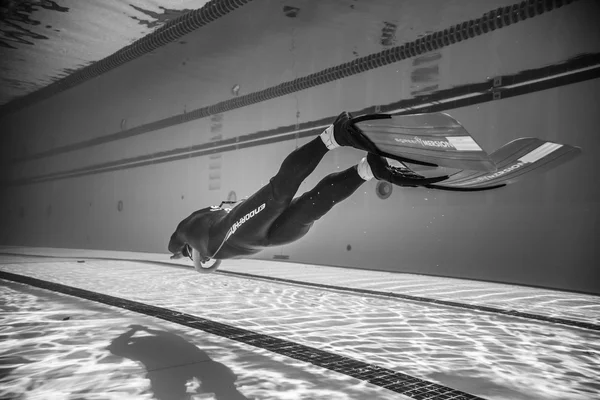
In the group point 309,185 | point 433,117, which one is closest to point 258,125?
point 309,185

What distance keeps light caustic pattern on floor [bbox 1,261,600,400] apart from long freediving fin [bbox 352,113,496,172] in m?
0.87

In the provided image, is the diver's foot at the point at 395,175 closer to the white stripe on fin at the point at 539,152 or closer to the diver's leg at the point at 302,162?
the diver's leg at the point at 302,162

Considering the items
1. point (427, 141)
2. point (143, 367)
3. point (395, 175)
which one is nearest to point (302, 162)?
point (395, 175)

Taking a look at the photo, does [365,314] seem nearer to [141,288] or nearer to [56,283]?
[141,288]

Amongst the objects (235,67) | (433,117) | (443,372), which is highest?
(235,67)

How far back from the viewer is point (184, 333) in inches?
92.8

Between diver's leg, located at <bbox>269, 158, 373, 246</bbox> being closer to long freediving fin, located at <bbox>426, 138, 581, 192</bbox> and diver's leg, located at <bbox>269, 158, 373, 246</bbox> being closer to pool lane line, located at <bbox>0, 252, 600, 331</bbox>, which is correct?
long freediving fin, located at <bbox>426, 138, 581, 192</bbox>

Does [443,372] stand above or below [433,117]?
below

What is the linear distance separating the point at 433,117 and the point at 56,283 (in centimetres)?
378

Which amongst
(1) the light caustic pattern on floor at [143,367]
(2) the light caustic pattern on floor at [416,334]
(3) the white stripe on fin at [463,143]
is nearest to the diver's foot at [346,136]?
(3) the white stripe on fin at [463,143]

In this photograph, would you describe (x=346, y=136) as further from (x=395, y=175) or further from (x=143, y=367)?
(x=143, y=367)

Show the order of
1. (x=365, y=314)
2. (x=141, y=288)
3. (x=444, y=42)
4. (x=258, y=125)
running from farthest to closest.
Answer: (x=258, y=125) < (x=444, y=42) < (x=141, y=288) < (x=365, y=314)

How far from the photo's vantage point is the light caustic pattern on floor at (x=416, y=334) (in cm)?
173

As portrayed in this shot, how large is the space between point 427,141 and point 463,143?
167 millimetres
